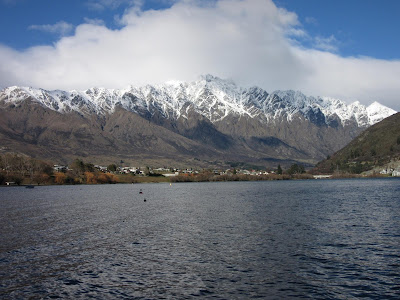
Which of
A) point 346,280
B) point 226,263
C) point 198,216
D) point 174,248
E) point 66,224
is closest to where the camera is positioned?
point 346,280

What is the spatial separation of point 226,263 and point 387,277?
50.8ft

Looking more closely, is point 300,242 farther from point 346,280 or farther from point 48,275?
point 48,275

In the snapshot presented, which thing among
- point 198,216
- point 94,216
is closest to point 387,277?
point 198,216

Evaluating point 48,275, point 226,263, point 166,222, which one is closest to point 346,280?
point 226,263

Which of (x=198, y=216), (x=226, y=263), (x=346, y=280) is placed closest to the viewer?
(x=346, y=280)

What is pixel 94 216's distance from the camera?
85.1 meters

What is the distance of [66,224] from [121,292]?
142ft

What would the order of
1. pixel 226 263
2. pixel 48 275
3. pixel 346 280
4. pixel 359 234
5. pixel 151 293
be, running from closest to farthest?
pixel 151 293
pixel 346 280
pixel 48 275
pixel 226 263
pixel 359 234

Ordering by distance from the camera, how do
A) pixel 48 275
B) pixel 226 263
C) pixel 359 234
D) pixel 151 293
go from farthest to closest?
1. pixel 359 234
2. pixel 226 263
3. pixel 48 275
4. pixel 151 293

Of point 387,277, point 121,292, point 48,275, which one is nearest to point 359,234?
point 387,277

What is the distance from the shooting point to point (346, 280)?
113 ft

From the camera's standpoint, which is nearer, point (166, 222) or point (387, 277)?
point (387, 277)

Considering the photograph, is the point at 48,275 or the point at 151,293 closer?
the point at 151,293

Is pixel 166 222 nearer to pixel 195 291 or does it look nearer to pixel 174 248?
pixel 174 248
